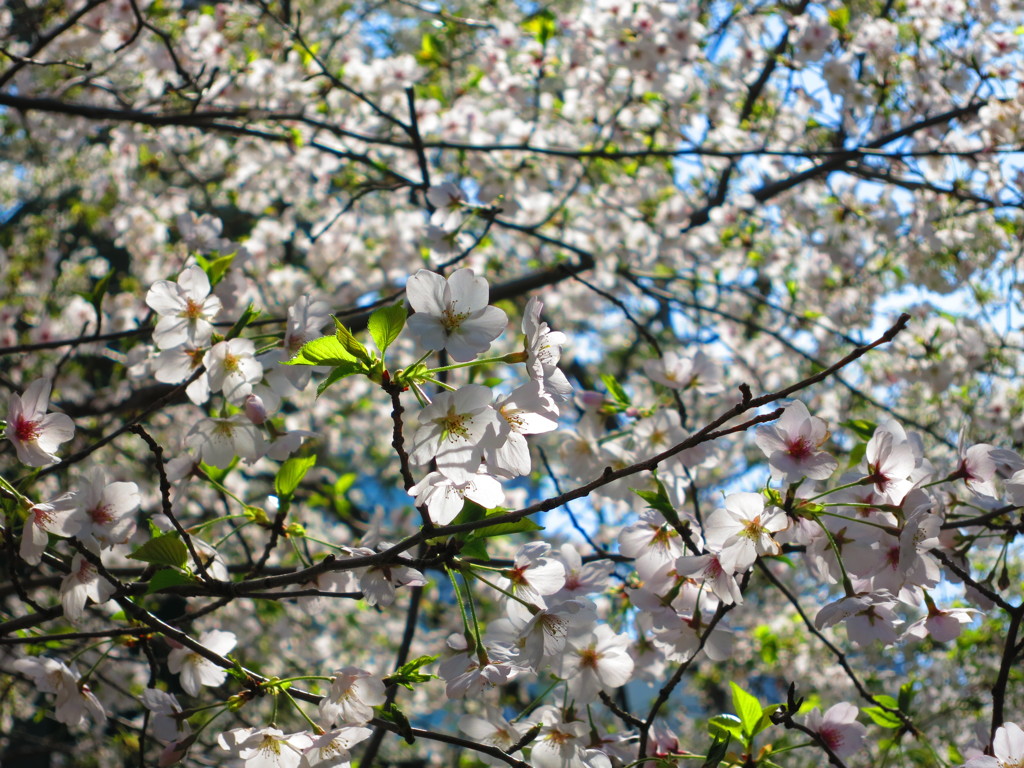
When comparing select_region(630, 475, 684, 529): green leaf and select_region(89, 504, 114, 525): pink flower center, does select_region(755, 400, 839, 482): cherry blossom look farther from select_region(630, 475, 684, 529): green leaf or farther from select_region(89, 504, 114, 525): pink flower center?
select_region(89, 504, 114, 525): pink flower center

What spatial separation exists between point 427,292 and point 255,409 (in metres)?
0.47

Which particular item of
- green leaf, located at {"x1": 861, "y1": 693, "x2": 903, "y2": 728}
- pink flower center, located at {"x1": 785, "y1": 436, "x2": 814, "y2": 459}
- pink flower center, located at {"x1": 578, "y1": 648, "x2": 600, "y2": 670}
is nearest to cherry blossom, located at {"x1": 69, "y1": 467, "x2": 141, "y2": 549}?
pink flower center, located at {"x1": 578, "y1": 648, "x2": 600, "y2": 670}

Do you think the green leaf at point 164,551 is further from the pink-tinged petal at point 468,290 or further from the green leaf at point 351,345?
the pink-tinged petal at point 468,290

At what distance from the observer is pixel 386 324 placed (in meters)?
1.05

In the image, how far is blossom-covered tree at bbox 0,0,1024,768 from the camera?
1.20m

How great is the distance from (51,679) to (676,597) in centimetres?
113

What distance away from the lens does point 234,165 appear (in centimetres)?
484

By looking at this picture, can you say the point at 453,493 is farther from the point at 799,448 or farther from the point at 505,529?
the point at 799,448

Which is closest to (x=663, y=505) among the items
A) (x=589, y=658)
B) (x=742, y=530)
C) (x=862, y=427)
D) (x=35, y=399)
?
(x=742, y=530)

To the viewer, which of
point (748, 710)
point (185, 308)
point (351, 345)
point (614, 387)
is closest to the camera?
point (351, 345)

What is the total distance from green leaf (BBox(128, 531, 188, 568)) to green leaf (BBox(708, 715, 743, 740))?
87 cm

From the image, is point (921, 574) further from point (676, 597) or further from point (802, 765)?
point (802, 765)

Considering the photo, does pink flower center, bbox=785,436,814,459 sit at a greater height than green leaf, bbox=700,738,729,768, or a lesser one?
greater

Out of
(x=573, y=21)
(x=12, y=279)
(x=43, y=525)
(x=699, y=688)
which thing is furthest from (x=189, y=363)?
(x=699, y=688)
